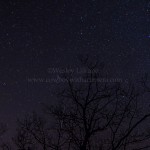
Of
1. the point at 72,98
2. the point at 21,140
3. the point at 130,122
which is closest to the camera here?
the point at 72,98

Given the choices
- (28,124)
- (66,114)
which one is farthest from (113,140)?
(28,124)

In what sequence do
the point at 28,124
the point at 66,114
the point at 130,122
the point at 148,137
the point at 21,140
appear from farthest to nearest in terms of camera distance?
the point at 21,140, the point at 28,124, the point at 130,122, the point at 66,114, the point at 148,137

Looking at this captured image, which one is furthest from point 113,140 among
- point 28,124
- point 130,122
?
point 28,124

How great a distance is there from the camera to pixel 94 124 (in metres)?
11.8

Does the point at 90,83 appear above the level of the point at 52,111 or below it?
above

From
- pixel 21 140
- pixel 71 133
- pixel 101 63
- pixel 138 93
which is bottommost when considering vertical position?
pixel 21 140

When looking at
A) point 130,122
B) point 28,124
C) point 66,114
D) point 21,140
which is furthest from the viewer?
point 21,140

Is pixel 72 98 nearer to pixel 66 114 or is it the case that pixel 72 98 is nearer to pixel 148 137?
pixel 66 114

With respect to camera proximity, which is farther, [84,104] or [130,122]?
[130,122]

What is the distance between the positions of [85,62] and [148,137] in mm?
4601

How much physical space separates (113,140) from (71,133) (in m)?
2.28

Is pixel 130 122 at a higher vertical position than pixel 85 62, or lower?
lower

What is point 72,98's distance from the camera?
12.4 meters

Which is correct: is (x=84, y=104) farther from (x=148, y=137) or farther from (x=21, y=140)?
(x=21, y=140)
